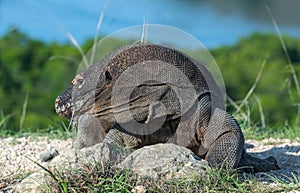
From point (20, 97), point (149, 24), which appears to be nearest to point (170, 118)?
point (149, 24)

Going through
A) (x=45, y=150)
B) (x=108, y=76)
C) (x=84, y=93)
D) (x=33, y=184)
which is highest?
(x=108, y=76)

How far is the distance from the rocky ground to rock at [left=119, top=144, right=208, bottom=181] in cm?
55

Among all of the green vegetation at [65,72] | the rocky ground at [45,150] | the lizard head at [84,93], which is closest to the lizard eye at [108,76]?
the lizard head at [84,93]

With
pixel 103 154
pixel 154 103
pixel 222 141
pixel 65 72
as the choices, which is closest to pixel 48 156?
pixel 103 154

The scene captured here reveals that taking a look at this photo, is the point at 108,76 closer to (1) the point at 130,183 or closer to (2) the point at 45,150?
(1) the point at 130,183

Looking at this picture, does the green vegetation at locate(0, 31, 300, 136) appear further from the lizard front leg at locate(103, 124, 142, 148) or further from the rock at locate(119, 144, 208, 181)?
the rock at locate(119, 144, 208, 181)

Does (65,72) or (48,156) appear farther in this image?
(65,72)

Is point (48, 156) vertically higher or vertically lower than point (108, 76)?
lower

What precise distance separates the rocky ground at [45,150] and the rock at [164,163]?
1.82 feet

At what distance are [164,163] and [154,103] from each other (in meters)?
0.46

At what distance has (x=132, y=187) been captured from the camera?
132 inches

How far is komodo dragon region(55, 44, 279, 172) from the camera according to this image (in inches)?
152

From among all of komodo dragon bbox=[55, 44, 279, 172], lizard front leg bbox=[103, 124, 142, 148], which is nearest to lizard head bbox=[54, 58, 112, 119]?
komodo dragon bbox=[55, 44, 279, 172]

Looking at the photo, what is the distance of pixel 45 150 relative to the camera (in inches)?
198
